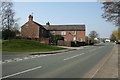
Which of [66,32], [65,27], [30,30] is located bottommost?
[66,32]

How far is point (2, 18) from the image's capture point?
80.0m

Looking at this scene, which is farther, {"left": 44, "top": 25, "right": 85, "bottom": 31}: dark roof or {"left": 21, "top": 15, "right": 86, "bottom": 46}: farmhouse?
{"left": 44, "top": 25, "right": 85, "bottom": 31}: dark roof

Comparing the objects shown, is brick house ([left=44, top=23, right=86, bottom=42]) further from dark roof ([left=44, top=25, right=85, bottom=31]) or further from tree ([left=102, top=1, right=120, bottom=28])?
tree ([left=102, top=1, right=120, bottom=28])

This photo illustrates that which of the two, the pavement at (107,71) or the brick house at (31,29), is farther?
the brick house at (31,29)

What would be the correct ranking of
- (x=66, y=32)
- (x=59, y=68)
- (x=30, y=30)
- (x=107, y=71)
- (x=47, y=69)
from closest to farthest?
(x=107, y=71) < (x=47, y=69) < (x=59, y=68) < (x=30, y=30) < (x=66, y=32)

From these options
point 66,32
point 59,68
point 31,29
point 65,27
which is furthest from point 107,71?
point 65,27

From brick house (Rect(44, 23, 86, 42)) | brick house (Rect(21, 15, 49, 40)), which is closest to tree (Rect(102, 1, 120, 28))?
brick house (Rect(21, 15, 49, 40))

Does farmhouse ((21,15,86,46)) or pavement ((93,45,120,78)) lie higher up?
farmhouse ((21,15,86,46))

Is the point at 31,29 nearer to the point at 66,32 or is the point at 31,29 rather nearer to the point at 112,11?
the point at 66,32

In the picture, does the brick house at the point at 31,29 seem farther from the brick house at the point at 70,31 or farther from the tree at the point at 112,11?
the tree at the point at 112,11

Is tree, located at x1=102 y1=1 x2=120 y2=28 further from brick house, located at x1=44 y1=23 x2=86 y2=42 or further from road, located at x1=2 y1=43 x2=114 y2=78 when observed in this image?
brick house, located at x1=44 y1=23 x2=86 y2=42

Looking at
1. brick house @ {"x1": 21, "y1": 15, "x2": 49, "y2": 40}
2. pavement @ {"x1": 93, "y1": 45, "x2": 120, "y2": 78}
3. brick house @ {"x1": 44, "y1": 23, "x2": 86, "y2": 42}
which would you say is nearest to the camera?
pavement @ {"x1": 93, "y1": 45, "x2": 120, "y2": 78}

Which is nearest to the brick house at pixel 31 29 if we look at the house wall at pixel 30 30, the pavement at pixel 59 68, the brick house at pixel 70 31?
the house wall at pixel 30 30

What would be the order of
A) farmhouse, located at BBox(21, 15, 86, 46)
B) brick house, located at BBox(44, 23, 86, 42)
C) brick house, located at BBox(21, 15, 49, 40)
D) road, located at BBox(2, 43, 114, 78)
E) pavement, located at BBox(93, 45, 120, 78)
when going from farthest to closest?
brick house, located at BBox(44, 23, 86, 42), farmhouse, located at BBox(21, 15, 86, 46), brick house, located at BBox(21, 15, 49, 40), pavement, located at BBox(93, 45, 120, 78), road, located at BBox(2, 43, 114, 78)
